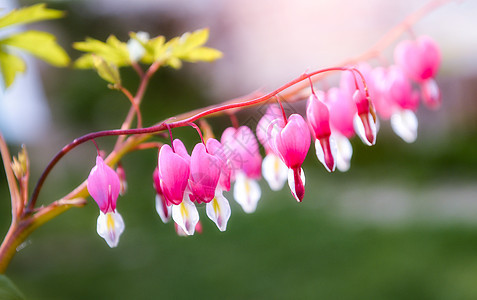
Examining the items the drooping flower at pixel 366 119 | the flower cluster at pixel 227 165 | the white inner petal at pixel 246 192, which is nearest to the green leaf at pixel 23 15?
the flower cluster at pixel 227 165

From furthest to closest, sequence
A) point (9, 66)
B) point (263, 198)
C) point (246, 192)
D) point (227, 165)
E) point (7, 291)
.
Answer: point (263, 198)
point (9, 66)
point (246, 192)
point (227, 165)
point (7, 291)

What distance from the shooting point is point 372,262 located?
375 cm

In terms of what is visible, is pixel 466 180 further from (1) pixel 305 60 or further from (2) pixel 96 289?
(2) pixel 96 289

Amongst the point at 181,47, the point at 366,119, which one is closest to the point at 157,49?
the point at 181,47

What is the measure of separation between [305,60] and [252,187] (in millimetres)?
8352

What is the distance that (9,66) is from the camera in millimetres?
892

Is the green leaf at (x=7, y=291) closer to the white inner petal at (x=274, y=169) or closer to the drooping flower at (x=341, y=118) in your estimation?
the white inner petal at (x=274, y=169)

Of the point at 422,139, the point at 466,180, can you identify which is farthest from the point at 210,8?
the point at 466,180

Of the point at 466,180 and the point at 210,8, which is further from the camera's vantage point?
the point at 210,8

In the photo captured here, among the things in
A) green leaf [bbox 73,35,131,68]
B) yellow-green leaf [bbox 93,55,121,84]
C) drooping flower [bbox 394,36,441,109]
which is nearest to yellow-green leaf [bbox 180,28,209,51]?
green leaf [bbox 73,35,131,68]

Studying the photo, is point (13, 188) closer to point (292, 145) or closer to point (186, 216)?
point (186, 216)

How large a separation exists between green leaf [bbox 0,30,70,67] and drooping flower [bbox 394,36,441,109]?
2.14ft

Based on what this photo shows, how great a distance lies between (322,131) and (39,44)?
567 mm

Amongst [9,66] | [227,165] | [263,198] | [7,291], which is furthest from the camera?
[263,198]
